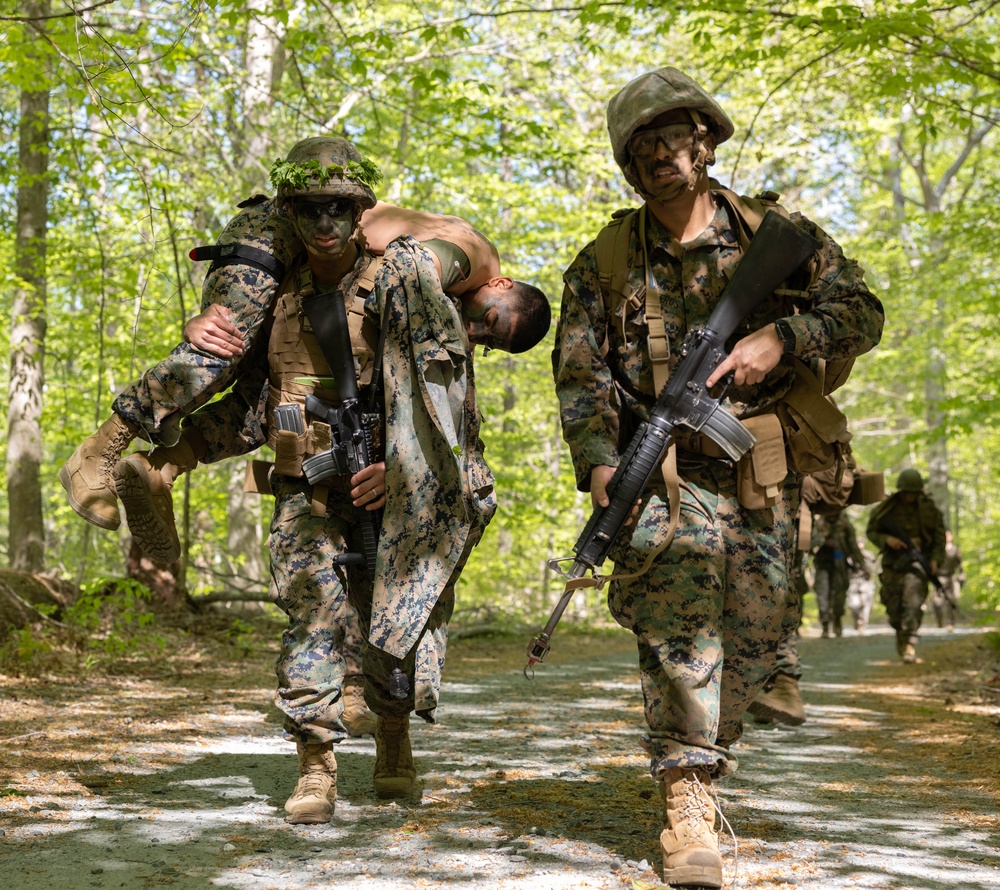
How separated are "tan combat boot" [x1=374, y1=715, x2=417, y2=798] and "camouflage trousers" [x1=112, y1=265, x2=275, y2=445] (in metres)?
1.49

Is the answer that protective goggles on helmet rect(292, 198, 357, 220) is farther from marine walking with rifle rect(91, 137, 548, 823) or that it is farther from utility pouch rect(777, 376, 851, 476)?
utility pouch rect(777, 376, 851, 476)

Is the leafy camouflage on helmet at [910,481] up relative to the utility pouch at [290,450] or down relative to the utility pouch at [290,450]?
up

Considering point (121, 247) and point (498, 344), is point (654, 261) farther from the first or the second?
point (121, 247)

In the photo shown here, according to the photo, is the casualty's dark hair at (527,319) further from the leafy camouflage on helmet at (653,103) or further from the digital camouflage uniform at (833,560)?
the digital camouflage uniform at (833,560)

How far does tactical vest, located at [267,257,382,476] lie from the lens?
4.21m

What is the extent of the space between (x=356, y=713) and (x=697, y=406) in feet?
11.0

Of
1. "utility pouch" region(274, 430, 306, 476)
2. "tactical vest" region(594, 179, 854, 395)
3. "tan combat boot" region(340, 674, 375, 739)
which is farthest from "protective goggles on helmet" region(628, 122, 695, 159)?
"tan combat boot" region(340, 674, 375, 739)

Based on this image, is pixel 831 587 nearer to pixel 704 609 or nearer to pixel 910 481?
pixel 910 481

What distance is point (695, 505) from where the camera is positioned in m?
3.71

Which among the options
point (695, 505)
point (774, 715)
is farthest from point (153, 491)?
point (774, 715)

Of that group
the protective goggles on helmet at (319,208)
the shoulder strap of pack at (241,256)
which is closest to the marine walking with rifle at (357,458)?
the protective goggles on helmet at (319,208)

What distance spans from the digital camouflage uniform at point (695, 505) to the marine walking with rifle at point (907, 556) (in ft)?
29.3

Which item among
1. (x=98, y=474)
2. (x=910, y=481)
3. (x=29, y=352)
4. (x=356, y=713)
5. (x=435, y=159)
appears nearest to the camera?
(x=98, y=474)

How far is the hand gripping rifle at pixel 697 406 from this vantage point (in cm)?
366
